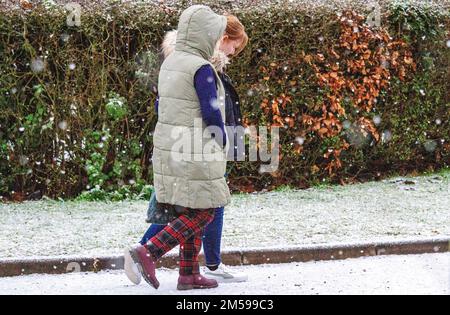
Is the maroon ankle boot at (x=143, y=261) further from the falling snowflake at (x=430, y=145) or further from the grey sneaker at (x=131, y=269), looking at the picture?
the falling snowflake at (x=430, y=145)

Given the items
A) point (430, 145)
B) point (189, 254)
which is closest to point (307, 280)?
point (189, 254)

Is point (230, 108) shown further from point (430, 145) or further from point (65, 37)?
point (430, 145)

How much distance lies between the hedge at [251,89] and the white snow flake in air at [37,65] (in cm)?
1

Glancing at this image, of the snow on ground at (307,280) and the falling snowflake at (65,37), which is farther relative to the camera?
the falling snowflake at (65,37)

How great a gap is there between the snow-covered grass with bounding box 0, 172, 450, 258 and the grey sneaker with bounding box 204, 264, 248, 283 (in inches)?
29.4

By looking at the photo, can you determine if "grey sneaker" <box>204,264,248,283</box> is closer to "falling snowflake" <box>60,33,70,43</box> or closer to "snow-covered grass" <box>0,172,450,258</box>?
"snow-covered grass" <box>0,172,450,258</box>

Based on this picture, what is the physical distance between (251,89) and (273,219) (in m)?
1.89

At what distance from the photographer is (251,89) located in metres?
9.41

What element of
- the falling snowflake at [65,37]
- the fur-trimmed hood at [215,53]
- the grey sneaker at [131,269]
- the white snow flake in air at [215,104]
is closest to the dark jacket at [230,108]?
the fur-trimmed hood at [215,53]

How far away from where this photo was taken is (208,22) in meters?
5.45

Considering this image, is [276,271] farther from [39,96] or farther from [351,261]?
[39,96]

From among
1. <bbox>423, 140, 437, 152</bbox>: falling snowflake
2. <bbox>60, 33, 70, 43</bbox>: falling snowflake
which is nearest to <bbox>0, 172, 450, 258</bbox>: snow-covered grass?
<bbox>423, 140, 437, 152</bbox>: falling snowflake

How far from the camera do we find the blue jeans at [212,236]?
5863 mm
